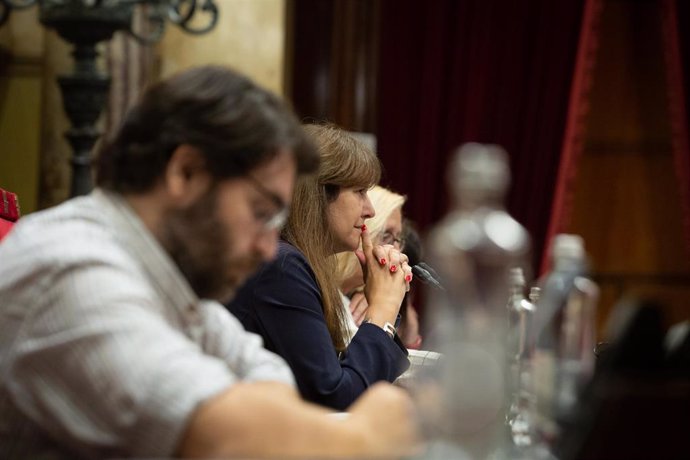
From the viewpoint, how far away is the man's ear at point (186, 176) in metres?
1.44

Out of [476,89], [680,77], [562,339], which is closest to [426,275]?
[562,339]

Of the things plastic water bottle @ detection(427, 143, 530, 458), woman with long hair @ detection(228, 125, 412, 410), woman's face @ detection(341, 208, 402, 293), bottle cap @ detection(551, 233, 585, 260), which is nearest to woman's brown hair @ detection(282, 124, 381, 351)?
woman with long hair @ detection(228, 125, 412, 410)

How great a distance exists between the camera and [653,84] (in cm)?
550

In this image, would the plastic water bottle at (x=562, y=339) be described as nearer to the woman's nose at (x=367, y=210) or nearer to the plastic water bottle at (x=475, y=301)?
the plastic water bottle at (x=475, y=301)

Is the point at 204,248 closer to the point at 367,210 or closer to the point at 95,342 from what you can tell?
the point at 95,342

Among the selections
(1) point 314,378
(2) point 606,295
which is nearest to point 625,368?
(1) point 314,378

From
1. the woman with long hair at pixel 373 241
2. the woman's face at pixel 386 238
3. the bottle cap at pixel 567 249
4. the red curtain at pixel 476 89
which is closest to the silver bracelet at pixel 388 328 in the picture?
the woman with long hair at pixel 373 241

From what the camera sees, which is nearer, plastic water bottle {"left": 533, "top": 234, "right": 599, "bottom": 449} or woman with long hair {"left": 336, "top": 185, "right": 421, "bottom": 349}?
plastic water bottle {"left": 533, "top": 234, "right": 599, "bottom": 449}

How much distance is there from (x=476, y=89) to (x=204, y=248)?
389 centimetres

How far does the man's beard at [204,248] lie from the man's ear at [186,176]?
0.04 ft

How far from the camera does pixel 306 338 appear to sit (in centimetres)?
239

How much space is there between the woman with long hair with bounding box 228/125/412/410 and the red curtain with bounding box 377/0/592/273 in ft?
7.98

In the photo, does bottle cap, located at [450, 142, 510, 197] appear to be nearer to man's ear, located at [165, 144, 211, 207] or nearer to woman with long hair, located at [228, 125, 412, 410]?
man's ear, located at [165, 144, 211, 207]

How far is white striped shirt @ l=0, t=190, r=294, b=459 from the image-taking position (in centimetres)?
125
